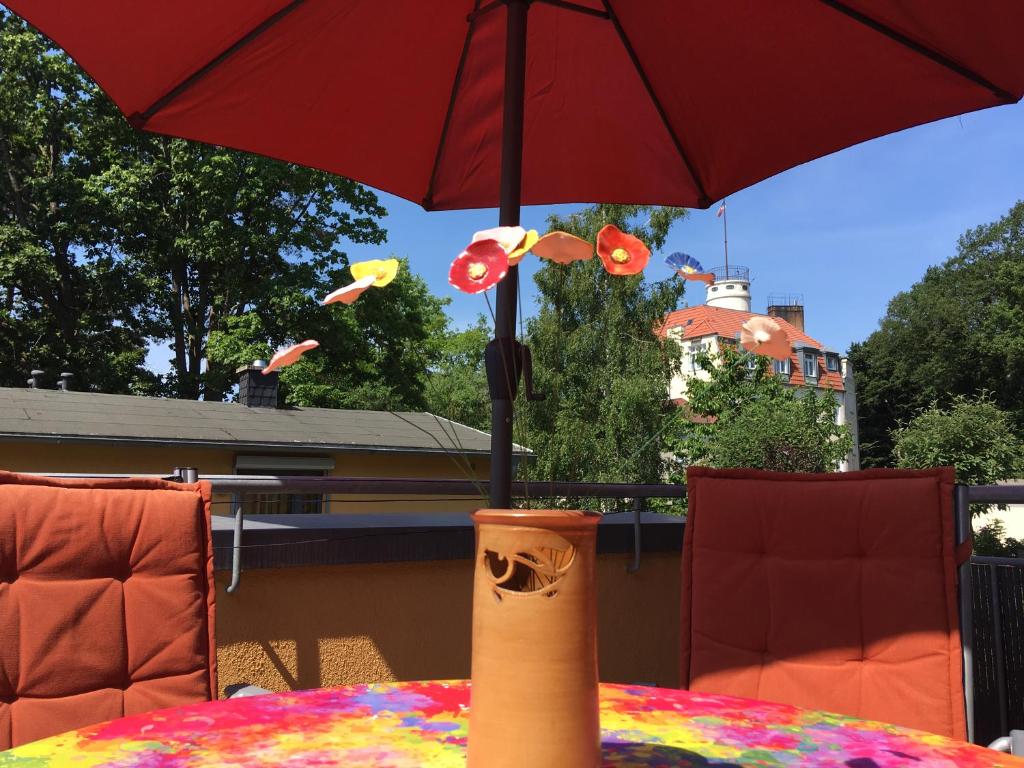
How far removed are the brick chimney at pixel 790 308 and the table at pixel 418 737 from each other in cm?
3938

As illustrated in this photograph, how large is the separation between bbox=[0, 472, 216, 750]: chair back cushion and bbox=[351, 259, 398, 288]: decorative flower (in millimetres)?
769

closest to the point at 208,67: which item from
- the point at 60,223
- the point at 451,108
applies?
the point at 451,108

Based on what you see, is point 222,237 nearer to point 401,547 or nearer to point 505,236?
point 401,547

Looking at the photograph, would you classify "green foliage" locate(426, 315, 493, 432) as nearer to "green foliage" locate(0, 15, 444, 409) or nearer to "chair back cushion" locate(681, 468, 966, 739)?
"green foliage" locate(0, 15, 444, 409)

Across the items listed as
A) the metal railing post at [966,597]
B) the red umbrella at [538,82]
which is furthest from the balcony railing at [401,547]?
the red umbrella at [538,82]

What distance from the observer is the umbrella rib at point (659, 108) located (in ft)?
7.05

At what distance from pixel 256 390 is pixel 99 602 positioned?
12.5m

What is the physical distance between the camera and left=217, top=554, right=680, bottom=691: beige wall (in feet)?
6.77

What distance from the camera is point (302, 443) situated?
12.0 m

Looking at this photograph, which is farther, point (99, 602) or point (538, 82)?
point (538, 82)

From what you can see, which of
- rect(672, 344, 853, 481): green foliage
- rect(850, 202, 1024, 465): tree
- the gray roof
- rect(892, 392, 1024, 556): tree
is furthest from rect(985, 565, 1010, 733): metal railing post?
rect(850, 202, 1024, 465): tree

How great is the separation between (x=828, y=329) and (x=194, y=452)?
34.6 m

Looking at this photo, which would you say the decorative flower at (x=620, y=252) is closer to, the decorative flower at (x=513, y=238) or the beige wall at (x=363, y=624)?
the decorative flower at (x=513, y=238)

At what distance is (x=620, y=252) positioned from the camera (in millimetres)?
927
